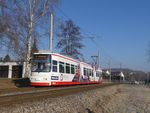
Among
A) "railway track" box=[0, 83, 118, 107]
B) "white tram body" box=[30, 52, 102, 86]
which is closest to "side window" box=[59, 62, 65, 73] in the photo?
"white tram body" box=[30, 52, 102, 86]

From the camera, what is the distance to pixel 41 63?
96.3 ft

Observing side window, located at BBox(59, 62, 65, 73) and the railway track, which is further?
side window, located at BBox(59, 62, 65, 73)

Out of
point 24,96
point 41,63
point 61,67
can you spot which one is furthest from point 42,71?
point 24,96

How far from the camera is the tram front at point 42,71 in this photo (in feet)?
95.1

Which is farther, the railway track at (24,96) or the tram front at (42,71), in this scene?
the tram front at (42,71)

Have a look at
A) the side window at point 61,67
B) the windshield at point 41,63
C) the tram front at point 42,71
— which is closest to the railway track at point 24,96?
the tram front at point 42,71

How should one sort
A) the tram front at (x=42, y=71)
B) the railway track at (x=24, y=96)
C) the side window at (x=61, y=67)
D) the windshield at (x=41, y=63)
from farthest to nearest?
the side window at (x=61, y=67), the windshield at (x=41, y=63), the tram front at (x=42, y=71), the railway track at (x=24, y=96)

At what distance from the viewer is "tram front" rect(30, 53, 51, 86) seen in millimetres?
28984

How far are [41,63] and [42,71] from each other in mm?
719

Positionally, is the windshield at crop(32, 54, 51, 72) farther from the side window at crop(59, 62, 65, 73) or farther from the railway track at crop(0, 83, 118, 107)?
the railway track at crop(0, 83, 118, 107)

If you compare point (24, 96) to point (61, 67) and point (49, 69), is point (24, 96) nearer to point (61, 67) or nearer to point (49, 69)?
point (49, 69)

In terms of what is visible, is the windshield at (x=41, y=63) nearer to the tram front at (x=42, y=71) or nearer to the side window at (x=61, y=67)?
the tram front at (x=42, y=71)

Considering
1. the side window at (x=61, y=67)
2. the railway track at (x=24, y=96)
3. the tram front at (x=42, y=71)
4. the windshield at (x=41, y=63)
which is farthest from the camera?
the side window at (x=61, y=67)

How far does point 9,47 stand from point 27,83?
5.63m
